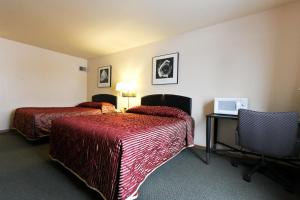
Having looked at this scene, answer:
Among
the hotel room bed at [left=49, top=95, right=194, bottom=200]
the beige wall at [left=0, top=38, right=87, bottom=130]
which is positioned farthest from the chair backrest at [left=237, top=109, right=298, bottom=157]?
the beige wall at [left=0, top=38, right=87, bottom=130]

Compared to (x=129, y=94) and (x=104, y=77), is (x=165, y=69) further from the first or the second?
(x=104, y=77)

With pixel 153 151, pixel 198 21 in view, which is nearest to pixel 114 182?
pixel 153 151

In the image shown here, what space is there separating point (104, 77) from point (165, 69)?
2.16 metres

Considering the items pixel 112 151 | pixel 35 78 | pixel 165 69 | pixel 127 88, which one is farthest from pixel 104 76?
pixel 112 151

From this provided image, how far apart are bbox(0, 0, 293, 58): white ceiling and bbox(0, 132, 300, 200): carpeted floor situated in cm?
226

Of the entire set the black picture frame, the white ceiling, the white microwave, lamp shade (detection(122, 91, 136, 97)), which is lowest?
the white microwave

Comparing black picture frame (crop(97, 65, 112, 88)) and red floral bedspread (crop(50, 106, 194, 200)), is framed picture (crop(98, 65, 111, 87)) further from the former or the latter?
red floral bedspread (crop(50, 106, 194, 200))

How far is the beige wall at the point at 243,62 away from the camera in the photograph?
84.4 inches

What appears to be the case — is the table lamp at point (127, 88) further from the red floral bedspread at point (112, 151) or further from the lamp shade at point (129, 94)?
the red floral bedspread at point (112, 151)

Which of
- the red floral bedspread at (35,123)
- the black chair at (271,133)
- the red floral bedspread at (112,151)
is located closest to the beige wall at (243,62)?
the black chair at (271,133)

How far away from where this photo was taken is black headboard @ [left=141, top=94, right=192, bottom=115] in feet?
9.88

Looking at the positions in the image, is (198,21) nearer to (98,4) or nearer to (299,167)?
(98,4)

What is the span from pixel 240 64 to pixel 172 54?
1300 mm

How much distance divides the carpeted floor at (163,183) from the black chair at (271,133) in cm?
19
